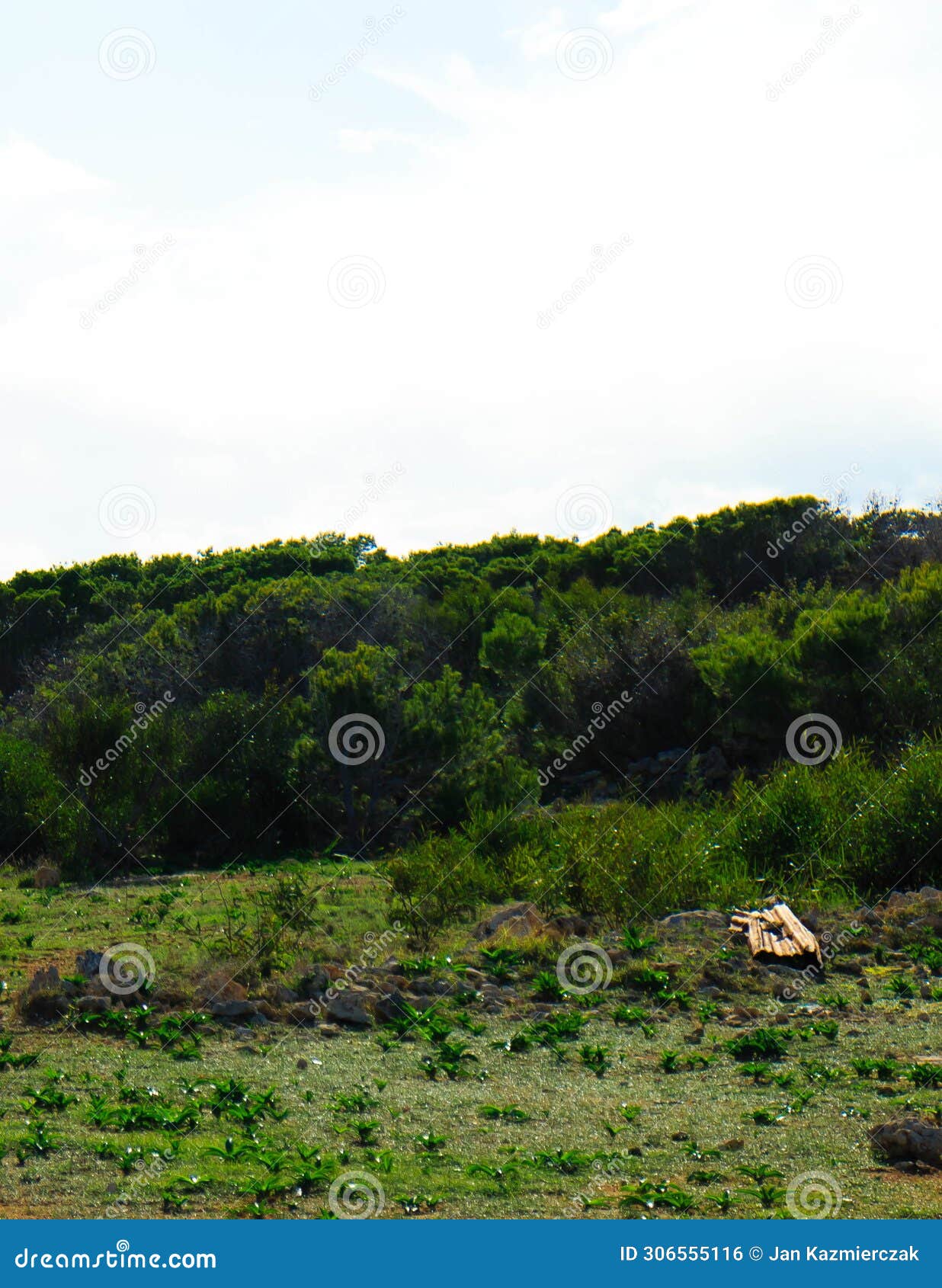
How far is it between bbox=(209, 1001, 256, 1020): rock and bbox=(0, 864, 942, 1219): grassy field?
12 cm

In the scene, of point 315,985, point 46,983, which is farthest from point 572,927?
point 46,983

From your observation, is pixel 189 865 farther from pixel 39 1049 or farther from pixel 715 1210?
pixel 715 1210

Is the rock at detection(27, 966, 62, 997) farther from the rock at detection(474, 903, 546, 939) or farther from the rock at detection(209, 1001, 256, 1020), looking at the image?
the rock at detection(474, 903, 546, 939)

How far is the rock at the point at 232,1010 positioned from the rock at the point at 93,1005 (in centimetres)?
77

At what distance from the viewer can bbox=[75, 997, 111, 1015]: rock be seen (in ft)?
27.9

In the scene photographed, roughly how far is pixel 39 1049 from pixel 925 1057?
5.85 meters

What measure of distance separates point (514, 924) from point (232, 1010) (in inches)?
138

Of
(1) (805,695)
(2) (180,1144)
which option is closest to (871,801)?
(1) (805,695)

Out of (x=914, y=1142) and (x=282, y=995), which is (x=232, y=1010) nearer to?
(x=282, y=995)

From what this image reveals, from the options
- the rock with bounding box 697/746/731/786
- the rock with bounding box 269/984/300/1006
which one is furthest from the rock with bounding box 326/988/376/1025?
the rock with bounding box 697/746/731/786

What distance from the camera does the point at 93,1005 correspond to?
28.0 ft

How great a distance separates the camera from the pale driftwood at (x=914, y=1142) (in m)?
5.36

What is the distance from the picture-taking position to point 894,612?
24719 millimetres

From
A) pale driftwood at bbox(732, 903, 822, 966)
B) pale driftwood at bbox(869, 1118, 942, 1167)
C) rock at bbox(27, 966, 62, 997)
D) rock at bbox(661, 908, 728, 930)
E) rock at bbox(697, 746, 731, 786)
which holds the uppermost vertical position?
rock at bbox(697, 746, 731, 786)
